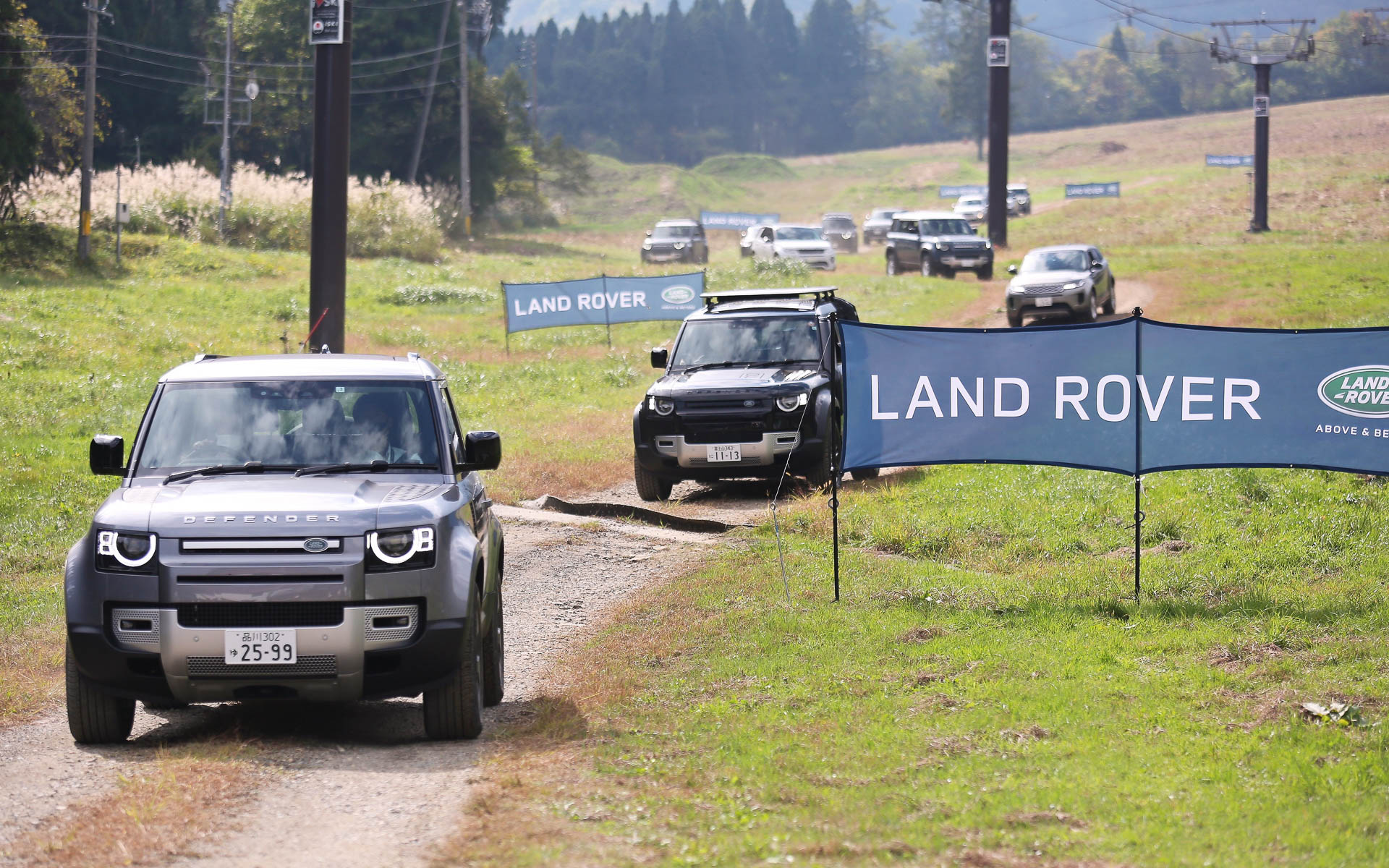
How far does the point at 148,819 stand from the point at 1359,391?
7.60 metres

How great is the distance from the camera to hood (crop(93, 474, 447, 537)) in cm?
643

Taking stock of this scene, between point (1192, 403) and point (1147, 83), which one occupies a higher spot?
point (1147, 83)

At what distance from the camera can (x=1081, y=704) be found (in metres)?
7.23

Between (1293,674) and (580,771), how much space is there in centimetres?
383

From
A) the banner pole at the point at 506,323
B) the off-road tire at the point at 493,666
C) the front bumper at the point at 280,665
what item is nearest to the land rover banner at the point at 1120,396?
the off-road tire at the point at 493,666

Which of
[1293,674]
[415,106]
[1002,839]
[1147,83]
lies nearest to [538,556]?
[1293,674]

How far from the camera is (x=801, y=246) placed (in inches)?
1826

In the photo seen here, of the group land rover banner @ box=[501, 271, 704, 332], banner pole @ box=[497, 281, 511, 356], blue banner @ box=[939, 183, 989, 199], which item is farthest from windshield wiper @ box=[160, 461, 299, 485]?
blue banner @ box=[939, 183, 989, 199]

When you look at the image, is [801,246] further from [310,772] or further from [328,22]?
[310,772]

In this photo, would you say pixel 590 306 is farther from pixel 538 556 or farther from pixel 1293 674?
pixel 1293 674

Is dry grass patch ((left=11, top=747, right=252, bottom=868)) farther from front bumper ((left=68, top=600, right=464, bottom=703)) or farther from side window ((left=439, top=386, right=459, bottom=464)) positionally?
side window ((left=439, top=386, right=459, bottom=464))

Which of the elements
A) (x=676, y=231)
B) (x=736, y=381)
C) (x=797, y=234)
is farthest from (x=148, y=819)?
(x=676, y=231)

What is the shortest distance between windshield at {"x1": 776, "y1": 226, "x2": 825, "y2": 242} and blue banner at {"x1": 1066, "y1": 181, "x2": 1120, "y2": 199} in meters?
41.0

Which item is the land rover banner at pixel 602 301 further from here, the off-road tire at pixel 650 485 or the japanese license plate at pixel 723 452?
the japanese license plate at pixel 723 452
